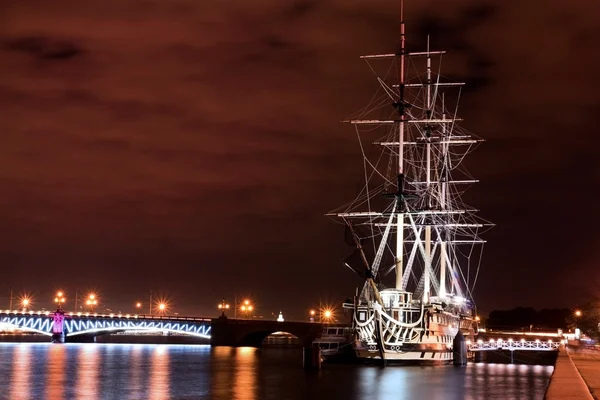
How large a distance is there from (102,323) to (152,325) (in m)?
12.2

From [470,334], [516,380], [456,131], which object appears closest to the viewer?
[516,380]

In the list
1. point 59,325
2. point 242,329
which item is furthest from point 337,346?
point 59,325

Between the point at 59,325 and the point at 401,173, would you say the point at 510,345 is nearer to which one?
the point at 401,173

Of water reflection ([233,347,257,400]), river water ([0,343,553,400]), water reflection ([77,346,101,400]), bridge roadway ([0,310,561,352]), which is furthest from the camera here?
bridge roadway ([0,310,561,352])

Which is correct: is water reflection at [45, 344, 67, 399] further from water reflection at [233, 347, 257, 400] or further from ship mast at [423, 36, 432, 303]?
ship mast at [423, 36, 432, 303]

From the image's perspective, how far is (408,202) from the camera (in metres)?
107

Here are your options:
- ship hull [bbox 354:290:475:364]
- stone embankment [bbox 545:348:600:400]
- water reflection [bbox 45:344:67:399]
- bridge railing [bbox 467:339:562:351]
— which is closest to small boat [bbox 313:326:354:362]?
ship hull [bbox 354:290:475:364]

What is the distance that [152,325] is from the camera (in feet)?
603

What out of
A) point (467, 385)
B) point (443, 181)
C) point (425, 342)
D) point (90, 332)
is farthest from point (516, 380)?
point (90, 332)

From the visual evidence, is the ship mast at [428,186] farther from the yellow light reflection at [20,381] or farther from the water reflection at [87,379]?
the yellow light reflection at [20,381]

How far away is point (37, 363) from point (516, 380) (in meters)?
55.2

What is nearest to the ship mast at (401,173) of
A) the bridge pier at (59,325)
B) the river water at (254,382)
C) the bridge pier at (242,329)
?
the river water at (254,382)

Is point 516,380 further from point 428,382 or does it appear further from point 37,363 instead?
point 37,363

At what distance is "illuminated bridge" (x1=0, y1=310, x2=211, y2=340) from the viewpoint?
18212 cm
